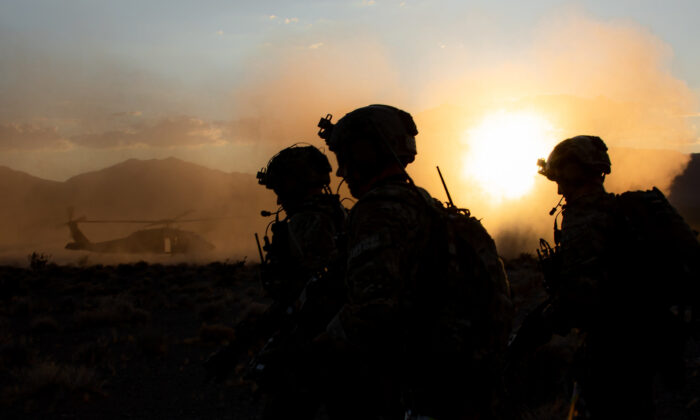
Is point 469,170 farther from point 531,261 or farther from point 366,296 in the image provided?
point 366,296

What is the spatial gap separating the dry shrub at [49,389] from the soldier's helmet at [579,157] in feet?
24.5

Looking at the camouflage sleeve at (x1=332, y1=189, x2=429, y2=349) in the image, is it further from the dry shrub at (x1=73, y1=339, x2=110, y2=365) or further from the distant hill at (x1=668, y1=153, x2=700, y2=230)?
the distant hill at (x1=668, y1=153, x2=700, y2=230)

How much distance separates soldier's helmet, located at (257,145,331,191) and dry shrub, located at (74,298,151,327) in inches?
429

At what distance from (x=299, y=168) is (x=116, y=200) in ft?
574

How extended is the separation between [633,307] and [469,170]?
10415cm

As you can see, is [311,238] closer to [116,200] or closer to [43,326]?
[43,326]

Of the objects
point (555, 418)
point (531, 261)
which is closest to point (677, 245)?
point (555, 418)

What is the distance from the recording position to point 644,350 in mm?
3176

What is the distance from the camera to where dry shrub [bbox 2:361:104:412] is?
296 inches

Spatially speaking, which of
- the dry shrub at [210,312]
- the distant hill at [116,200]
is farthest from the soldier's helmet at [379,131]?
the distant hill at [116,200]

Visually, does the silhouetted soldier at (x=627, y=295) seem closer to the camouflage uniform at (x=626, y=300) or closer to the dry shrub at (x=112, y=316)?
the camouflage uniform at (x=626, y=300)

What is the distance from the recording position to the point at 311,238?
383 centimetres

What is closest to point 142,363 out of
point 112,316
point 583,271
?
point 112,316

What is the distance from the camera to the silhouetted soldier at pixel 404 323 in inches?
77.0
